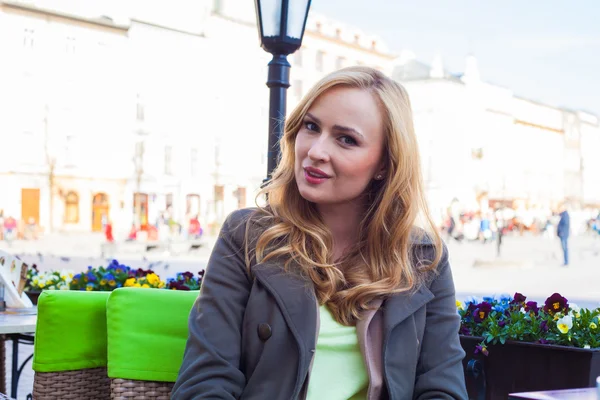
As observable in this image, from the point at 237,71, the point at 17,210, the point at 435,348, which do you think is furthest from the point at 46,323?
the point at 237,71

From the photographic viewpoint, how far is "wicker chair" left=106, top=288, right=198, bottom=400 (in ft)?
8.38

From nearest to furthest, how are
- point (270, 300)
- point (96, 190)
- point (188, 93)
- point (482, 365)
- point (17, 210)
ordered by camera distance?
point (270, 300) → point (482, 365) → point (17, 210) → point (96, 190) → point (188, 93)

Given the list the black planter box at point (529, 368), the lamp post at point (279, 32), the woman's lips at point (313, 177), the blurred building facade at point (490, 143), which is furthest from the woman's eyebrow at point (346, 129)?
the blurred building facade at point (490, 143)

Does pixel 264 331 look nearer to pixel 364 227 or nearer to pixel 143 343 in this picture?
Answer: pixel 364 227

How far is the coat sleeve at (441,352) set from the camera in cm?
217

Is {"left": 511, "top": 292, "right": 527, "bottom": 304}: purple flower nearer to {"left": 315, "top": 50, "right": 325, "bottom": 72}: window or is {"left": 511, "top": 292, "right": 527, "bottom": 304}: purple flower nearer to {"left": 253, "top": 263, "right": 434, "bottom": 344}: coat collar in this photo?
{"left": 253, "top": 263, "right": 434, "bottom": 344}: coat collar

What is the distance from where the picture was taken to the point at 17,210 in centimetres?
4069

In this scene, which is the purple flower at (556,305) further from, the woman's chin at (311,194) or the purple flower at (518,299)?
the woman's chin at (311,194)

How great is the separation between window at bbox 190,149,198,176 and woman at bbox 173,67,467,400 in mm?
46784

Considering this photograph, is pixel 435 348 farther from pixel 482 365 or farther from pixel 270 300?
pixel 482 365

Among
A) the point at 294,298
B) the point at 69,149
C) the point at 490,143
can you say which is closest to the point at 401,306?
the point at 294,298

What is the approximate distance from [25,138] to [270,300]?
41.4 m

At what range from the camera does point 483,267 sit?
26.3 m

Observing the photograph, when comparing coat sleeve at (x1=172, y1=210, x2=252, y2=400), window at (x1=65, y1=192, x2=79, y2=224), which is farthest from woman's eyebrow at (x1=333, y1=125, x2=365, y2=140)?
window at (x1=65, y1=192, x2=79, y2=224)
